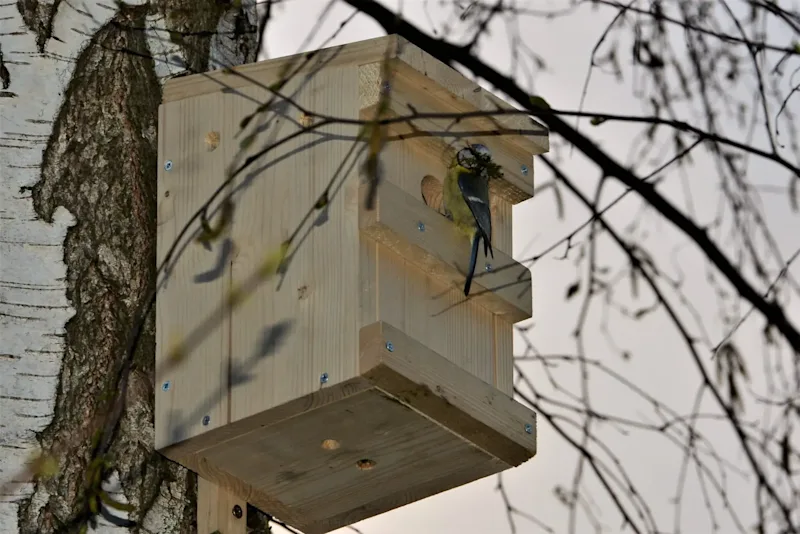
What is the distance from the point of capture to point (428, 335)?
2709mm

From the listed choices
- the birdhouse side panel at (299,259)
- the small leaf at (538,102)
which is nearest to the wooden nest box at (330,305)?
the birdhouse side panel at (299,259)

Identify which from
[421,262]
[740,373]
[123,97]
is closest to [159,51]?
[123,97]

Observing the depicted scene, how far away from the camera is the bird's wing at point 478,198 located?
9.36 ft

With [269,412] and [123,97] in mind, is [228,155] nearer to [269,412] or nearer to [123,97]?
[123,97]

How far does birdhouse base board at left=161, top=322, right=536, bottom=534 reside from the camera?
Answer: 8.36 feet

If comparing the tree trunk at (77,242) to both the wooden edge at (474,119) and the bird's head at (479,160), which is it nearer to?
the wooden edge at (474,119)

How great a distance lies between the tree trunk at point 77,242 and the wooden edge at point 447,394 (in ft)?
1.59

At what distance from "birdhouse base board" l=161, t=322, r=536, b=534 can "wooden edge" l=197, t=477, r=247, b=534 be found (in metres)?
0.02

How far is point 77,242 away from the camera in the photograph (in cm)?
276

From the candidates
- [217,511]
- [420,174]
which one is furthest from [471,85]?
[217,511]

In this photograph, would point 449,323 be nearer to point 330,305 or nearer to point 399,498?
point 330,305

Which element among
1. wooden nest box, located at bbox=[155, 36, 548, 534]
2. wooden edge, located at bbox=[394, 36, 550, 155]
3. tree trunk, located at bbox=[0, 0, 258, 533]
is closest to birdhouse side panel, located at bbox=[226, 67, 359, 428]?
wooden nest box, located at bbox=[155, 36, 548, 534]

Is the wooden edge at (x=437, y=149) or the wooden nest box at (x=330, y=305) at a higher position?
the wooden edge at (x=437, y=149)

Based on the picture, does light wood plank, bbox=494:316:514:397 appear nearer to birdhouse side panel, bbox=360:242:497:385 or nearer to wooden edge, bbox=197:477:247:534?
birdhouse side panel, bbox=360:242:497:385
